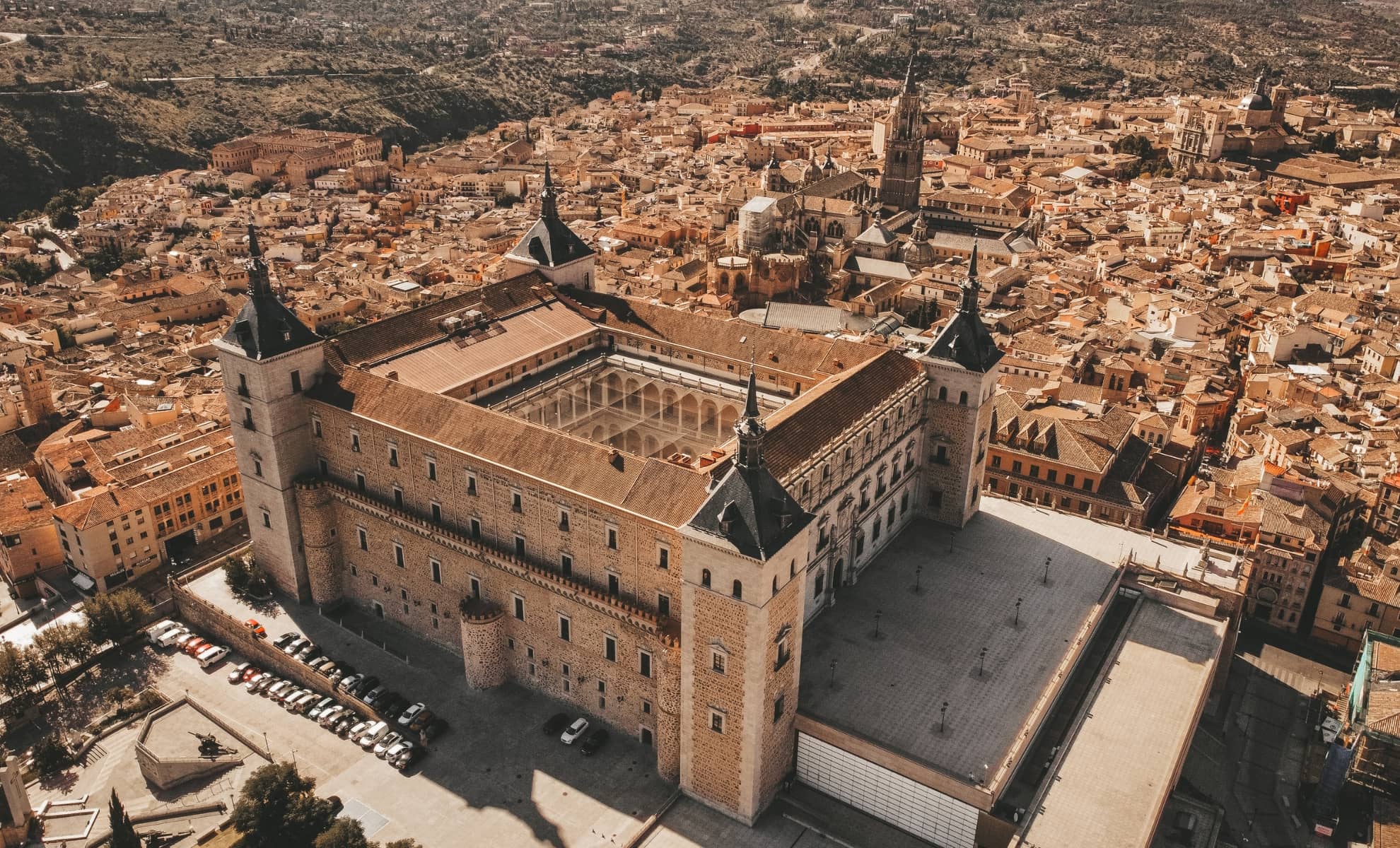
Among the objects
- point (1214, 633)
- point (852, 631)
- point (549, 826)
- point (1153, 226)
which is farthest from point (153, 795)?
point (1153, 226)

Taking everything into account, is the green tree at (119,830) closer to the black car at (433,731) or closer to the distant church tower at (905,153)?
the black car at (433,731)

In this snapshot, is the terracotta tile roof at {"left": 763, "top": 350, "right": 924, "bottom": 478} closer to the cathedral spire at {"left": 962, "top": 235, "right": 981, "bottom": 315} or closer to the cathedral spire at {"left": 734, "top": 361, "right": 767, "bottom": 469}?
the cathedral spire at {"left": 962, "top": 235, "right": 981, "bottom": 315}

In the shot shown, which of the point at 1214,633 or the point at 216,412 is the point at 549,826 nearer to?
the point at 1214,633

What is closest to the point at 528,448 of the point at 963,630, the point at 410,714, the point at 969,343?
the point at 410,714

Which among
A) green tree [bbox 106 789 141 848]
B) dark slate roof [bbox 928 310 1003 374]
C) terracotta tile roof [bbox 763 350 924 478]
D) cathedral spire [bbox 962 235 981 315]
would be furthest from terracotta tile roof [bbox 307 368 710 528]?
cathedral spire [bbox 962 235 981 315]

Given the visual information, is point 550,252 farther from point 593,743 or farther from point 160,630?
point 593,743

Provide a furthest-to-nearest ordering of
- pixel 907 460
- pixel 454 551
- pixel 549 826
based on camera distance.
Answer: pixel 907 460, pixel 454 551, pixel 549 826

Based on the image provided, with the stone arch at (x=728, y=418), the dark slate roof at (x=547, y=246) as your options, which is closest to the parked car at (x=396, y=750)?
the stone arch at (x=728, y=418)
